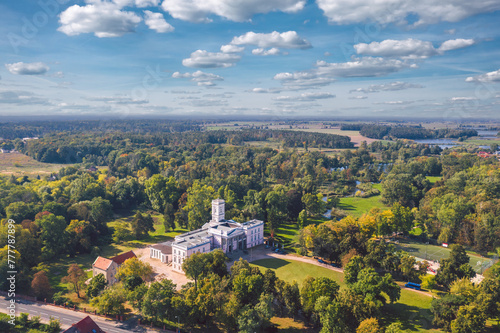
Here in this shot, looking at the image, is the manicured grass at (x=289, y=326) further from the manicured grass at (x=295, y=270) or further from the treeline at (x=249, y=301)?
the manicured grass at (x=295, y=270)

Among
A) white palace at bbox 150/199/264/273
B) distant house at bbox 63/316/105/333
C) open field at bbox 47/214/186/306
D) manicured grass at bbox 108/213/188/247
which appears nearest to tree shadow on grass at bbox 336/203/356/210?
white palace at bbox 150/199/264/273

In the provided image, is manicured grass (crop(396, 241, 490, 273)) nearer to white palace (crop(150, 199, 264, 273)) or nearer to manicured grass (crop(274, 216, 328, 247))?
manicured grass (crop(274, 216, 328, 247))

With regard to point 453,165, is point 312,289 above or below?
below

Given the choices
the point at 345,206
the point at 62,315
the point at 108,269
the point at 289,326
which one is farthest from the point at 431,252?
the point at 62,315

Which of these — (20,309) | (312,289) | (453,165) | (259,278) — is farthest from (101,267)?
(453,165)

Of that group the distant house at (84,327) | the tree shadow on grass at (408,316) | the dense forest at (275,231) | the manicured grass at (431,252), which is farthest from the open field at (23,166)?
the tree shadow on grass at (408,316)

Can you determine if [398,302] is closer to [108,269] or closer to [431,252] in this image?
[431,252]

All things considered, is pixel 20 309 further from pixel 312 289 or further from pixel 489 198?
pixel 489 198
